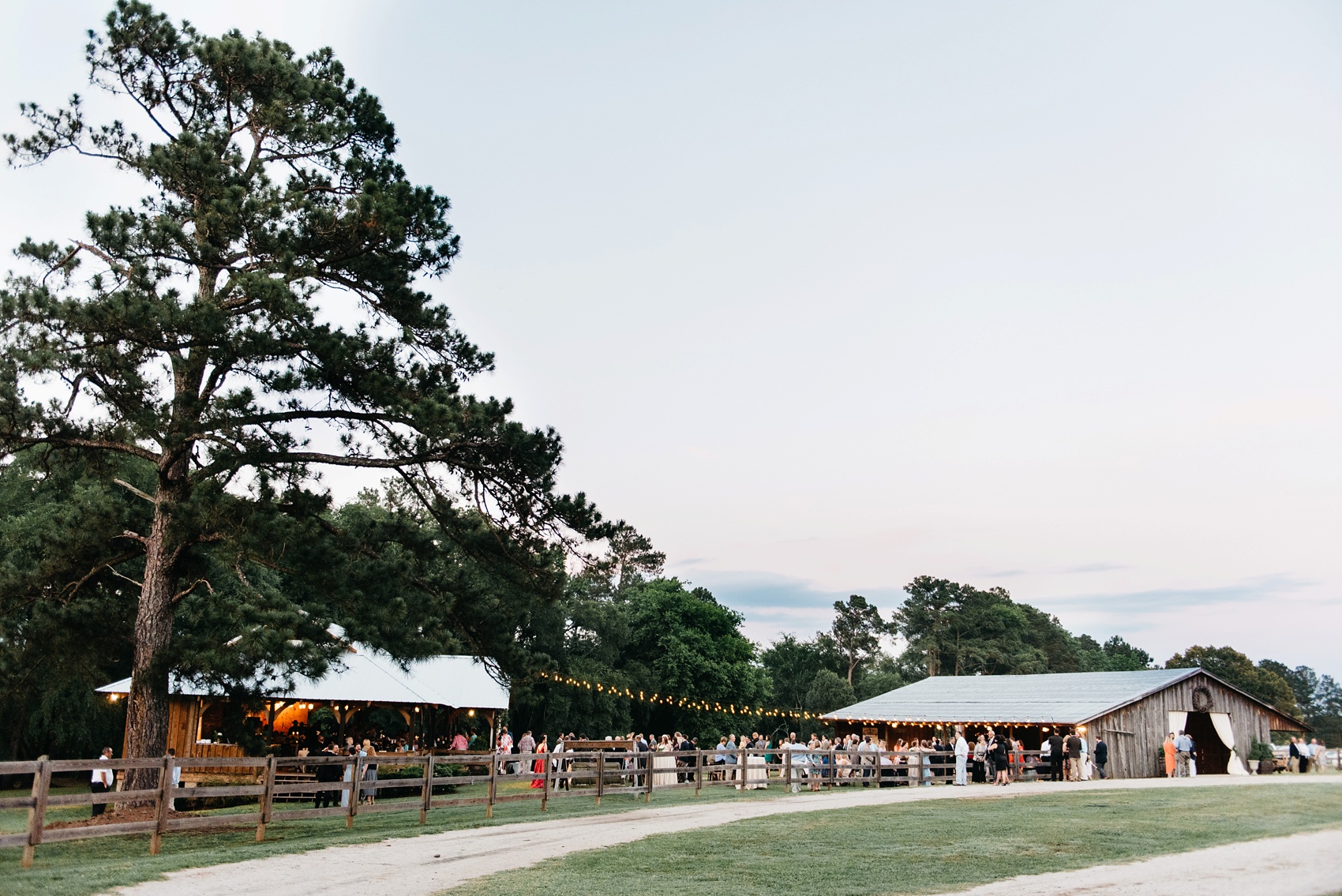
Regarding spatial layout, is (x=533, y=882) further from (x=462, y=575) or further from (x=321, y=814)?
(x=462, y=575)

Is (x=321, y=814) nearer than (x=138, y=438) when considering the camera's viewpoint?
Yes

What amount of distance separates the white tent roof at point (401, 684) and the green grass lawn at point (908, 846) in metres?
10.6

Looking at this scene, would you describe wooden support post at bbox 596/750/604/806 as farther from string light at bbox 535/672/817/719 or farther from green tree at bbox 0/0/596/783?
string light at bbox 535/672/817/719

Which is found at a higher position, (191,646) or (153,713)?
(191,646)

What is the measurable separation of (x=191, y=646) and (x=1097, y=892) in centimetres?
1315

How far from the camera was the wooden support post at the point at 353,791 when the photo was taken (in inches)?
591

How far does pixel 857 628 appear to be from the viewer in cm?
8238

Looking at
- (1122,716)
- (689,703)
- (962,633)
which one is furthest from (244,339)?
(962,633)

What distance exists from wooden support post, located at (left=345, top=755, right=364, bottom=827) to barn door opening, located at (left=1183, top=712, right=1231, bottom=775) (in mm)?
26407

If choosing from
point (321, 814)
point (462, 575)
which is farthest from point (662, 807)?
point (321, 814)

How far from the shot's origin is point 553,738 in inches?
1722

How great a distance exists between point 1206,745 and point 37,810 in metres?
32.6

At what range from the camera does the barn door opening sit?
31.9m

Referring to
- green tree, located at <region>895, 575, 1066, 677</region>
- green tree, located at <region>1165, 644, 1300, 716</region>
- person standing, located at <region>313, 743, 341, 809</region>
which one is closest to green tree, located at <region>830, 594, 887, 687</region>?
green tree, located at <region>895, 575, 1066, 677</region>
